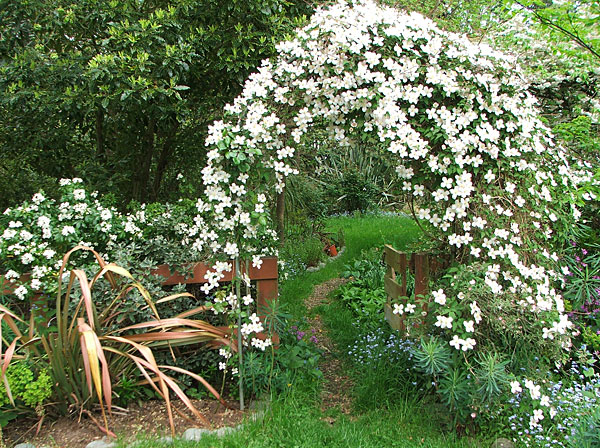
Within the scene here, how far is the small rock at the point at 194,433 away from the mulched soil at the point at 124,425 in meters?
0.04

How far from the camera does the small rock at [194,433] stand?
7.36 feet

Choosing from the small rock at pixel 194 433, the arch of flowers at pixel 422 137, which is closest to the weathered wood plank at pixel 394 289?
the arch of flowers at pixel 422 137

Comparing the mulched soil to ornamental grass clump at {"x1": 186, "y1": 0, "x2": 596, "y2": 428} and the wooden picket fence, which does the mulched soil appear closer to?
ornamental grass clump at {"x1": 186, "y1": 0, "x2": 596, "y2": 428}

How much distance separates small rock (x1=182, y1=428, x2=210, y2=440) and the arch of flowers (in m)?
0.55

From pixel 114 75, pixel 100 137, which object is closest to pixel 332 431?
pixel 114 75

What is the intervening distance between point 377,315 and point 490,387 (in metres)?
1.70

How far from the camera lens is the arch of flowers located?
2316 mm

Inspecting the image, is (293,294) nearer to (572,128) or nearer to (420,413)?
(420,413)

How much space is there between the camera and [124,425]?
2.34 m

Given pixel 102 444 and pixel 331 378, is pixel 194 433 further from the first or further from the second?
pixel 331 378

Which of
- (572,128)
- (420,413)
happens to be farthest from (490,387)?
(572,128)

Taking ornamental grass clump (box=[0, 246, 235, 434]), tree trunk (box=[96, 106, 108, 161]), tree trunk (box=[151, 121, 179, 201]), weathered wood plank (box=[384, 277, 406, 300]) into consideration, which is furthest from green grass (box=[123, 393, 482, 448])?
tree trunk (box=[96, 106, 108, 161])

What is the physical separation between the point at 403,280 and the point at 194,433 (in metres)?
1.61

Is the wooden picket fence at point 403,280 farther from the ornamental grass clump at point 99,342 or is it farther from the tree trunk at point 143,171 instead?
the tree trunk at point 143,171
